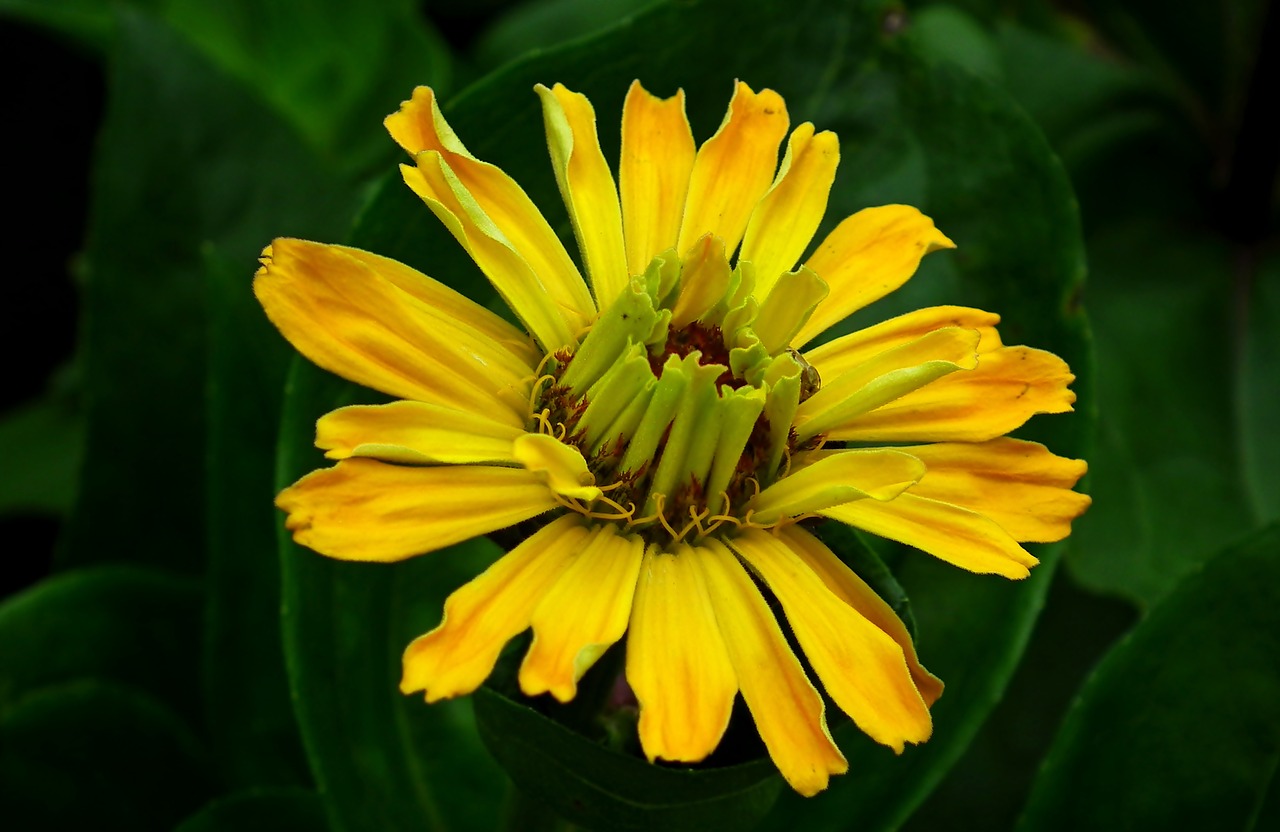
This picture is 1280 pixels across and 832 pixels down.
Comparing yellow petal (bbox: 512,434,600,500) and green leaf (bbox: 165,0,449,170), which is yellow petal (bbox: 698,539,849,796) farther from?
green leaf (bbox: 165,0,449,170)

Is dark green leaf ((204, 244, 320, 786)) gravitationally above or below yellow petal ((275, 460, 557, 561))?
below

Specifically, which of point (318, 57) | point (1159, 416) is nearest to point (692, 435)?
point (1159, 416)

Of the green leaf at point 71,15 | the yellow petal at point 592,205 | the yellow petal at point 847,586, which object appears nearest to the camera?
the yellow petal at point 847,586

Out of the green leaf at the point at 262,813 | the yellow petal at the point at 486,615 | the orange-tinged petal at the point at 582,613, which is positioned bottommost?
the green leaf at the point at 262,813

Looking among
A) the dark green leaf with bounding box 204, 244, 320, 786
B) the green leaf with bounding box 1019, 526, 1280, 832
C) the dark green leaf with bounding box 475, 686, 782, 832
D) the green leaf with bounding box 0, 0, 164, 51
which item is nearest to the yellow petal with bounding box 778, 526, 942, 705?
the dark green leaf with bounding box 475, 686, 782, 832

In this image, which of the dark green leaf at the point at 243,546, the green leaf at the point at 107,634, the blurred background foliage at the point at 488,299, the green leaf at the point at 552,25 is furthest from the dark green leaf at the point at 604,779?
the green leaf at the point at 552,25

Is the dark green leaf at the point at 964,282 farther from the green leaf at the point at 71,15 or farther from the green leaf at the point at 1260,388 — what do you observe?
the green leaf at the point at 71,15
